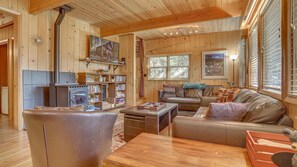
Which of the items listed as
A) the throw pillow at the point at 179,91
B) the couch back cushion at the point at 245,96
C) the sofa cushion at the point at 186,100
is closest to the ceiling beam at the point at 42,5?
the couch back cushion at the point at 245,96

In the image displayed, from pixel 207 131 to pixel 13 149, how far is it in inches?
104

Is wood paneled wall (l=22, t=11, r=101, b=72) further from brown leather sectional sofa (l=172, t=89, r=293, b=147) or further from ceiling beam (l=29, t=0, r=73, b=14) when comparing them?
brown leather sectional sofa (l=172, t=89, r=293, b=147)

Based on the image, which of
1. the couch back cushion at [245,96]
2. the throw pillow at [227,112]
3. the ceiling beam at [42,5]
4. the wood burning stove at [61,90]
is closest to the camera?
the throw pillow at [227,112]

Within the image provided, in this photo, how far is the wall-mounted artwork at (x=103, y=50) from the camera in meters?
4.54

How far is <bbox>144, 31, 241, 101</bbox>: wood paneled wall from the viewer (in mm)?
5391

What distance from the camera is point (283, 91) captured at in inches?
60.2

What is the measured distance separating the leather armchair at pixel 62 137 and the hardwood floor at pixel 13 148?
908mm

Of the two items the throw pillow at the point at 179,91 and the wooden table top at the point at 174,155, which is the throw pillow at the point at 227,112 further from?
the throw pillow at the point at 179,91

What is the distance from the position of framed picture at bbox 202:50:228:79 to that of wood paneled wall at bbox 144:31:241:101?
12 centimetres

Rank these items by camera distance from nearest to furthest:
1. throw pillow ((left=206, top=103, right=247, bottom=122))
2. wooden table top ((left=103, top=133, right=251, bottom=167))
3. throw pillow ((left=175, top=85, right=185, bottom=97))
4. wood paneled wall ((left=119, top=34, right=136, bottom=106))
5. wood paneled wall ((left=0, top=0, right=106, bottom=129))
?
wooden table top ((left=103, top=133, right=251, bottom=167)), throw pillow ((left=206, top=103, right=247, bottom=122)), wood paneled wall ((left=0, top=0, right=106, bottom=129)), throw pillow ((left=175, top=85, right=185, bottom=97)), wood paneled wall ((left=119, top=34, right=136, bottom=106))

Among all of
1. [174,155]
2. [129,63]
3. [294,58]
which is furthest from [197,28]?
[174,155]

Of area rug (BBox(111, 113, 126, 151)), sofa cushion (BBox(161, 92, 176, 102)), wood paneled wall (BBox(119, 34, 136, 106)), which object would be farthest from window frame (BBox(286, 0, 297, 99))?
wood paneled wall (BBox(119, 34, 136, 106))

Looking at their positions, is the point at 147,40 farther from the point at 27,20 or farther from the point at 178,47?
the point at 27,20

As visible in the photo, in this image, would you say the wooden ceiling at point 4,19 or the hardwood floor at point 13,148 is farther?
the wooden ceiling at point 4,19
